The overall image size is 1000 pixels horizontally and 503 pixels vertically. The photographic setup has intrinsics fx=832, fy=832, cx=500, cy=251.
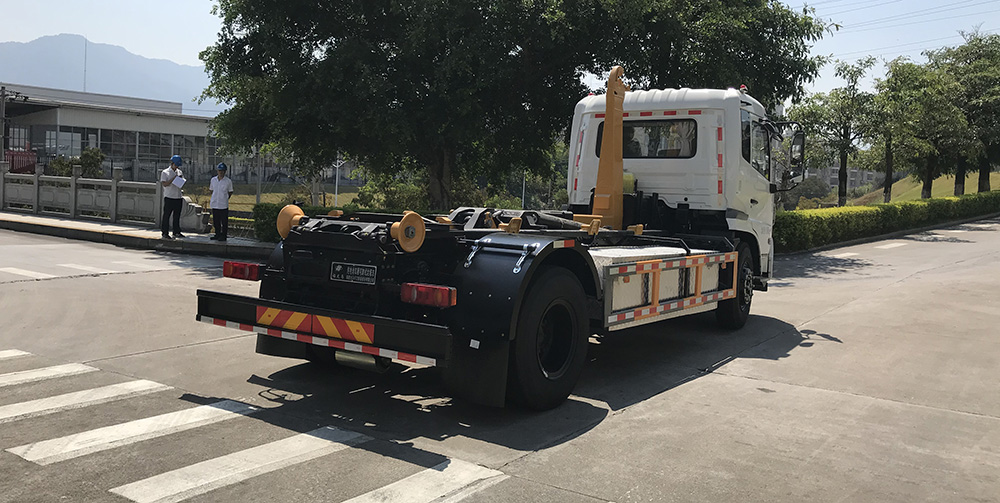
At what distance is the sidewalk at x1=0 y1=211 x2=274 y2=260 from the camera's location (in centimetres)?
1691

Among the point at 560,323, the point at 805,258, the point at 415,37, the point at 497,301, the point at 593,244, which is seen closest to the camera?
the point at 497,301

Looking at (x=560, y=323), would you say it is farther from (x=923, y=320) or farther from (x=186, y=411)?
(x=923, y=320)

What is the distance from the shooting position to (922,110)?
31984mm

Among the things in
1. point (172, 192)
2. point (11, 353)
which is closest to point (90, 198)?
point (172, 192)

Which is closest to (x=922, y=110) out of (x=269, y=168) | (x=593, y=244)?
(x=593, y=244)

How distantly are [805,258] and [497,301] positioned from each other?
54.6 ft

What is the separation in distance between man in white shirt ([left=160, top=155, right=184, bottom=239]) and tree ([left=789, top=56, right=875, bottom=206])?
19.6 meters

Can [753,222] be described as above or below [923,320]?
above

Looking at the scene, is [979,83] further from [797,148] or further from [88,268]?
[88,268]

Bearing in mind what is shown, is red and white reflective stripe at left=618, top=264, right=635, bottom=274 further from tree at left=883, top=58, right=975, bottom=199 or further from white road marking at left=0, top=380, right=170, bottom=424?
tree at left=883, top=58, right=975, bottom=199

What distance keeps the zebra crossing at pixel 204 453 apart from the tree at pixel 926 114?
89.3 feet

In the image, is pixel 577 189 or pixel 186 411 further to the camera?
pixel 577 189

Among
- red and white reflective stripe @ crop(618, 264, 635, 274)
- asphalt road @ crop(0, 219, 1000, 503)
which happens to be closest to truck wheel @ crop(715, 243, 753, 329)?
asphalt road @ crop(0, 219, 1000, 503)

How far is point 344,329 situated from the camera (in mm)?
5766
